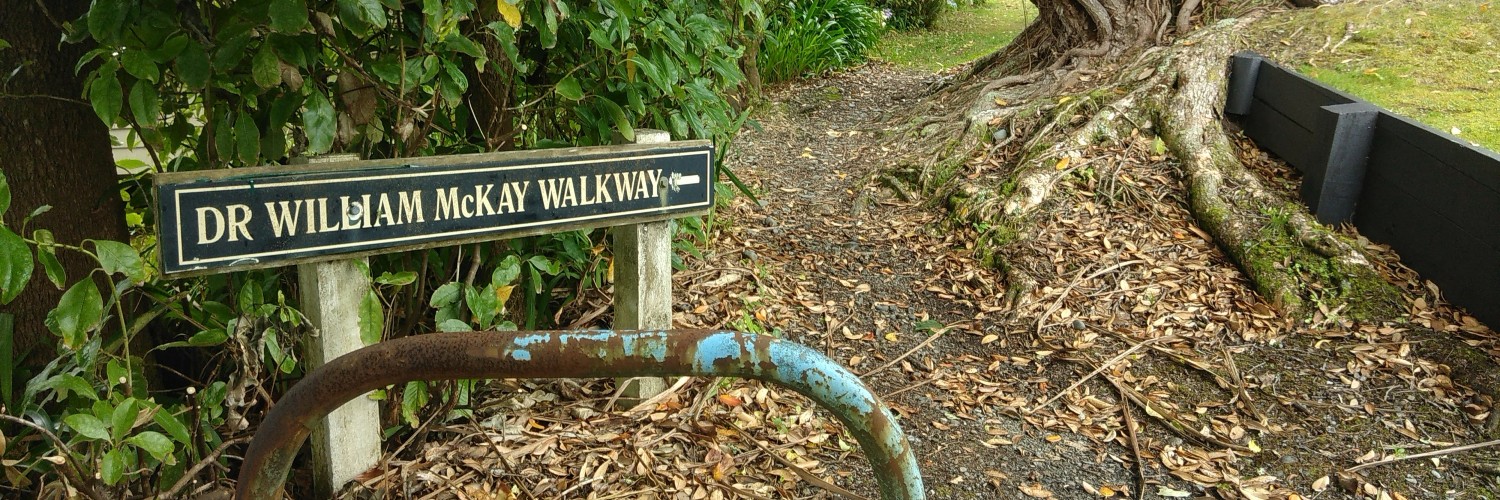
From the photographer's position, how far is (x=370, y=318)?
2.30 metres

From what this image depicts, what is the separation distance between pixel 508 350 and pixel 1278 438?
105 inches

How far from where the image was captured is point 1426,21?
5117 mm

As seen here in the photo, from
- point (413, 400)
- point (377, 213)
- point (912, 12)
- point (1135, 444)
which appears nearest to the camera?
point (377, 213)

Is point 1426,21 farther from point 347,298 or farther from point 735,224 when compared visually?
point 347,298

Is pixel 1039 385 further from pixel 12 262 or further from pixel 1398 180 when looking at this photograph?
pixel 12 262

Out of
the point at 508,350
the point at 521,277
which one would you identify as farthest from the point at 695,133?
the point at 508,350

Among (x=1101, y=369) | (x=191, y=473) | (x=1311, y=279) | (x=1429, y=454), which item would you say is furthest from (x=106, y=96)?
(x=1311, y=279)

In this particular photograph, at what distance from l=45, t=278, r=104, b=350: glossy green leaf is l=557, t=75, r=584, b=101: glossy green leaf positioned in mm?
1121

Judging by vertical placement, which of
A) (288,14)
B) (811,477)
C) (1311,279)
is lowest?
(811,477)

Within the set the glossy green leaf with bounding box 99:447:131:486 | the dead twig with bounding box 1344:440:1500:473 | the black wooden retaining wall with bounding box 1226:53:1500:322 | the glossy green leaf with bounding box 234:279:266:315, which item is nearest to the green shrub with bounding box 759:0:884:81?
the black wooden retaining wall with bounding box 1226:53:1500:322

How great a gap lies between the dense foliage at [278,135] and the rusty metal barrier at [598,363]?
0.88m

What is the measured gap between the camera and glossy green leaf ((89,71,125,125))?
6.40 ft

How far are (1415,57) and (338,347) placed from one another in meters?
4.90

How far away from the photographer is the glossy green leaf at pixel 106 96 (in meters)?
1.95
